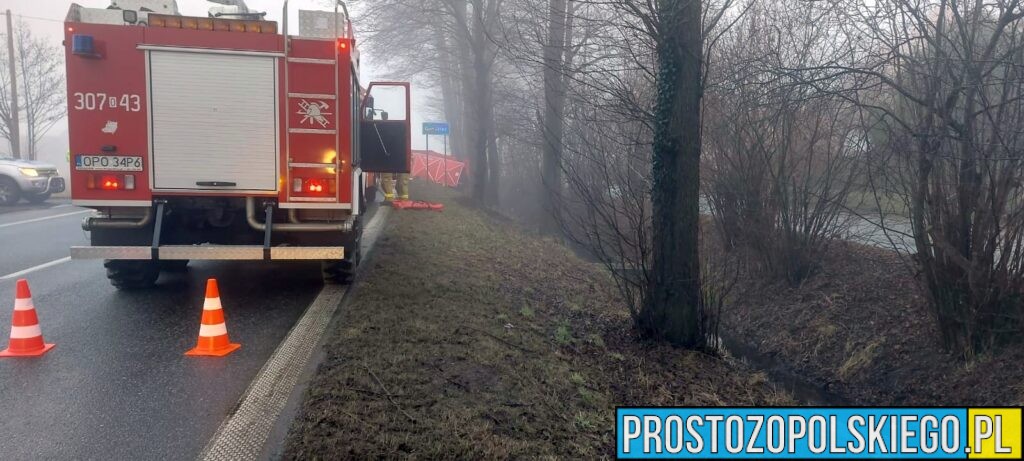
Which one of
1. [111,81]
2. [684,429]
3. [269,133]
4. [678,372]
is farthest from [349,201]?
[684,429]

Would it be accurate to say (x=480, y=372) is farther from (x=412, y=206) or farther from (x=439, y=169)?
(x=439, y=169)

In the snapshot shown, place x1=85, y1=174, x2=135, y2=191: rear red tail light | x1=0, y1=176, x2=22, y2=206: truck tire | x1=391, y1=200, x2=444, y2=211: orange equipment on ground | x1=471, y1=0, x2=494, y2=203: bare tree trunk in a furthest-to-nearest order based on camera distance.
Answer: x1=471, y1=0, x2=494, y2=203: bare tree trunk → x1=0, y1=176, x2=22, y2=206: truck tire → x1=391, y1=200, x2=444, y2=211: orange equipment on ground → x1=85, y1=174, x2=135, y2=191: rear red tail light

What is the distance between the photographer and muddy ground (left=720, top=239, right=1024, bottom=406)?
6.66 m

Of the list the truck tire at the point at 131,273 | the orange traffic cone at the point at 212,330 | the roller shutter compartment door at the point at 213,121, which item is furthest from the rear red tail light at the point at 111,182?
the orange traffic cone at the point at 212,330

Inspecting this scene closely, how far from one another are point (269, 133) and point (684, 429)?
507 cm

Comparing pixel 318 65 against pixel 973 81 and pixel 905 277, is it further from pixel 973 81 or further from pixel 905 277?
pixel 905 277

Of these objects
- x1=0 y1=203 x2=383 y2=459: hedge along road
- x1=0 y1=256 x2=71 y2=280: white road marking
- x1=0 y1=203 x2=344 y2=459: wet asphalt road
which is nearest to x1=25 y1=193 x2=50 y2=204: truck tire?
x1=0 y1=256 x2=71 y2=280: white road marking

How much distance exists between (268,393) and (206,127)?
352 centimetres

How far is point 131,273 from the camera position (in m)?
7.74

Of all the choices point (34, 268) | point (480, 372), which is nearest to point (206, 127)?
point (480, 372)

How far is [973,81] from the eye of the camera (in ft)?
20.8

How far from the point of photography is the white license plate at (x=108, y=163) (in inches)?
265

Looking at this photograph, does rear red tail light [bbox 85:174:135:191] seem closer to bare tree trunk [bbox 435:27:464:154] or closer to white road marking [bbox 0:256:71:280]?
white road marking [bbox 0:256:71:280]

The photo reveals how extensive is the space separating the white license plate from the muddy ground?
7.72 meters
